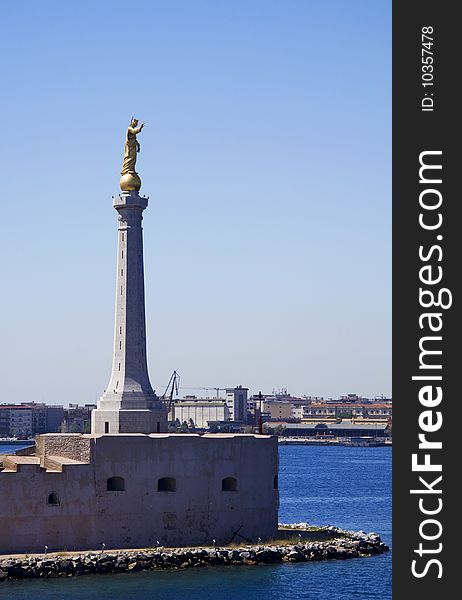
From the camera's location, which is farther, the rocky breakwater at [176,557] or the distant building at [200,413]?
the distant building at [200,413]

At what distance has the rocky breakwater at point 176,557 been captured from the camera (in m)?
34.0

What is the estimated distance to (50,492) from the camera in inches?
1419

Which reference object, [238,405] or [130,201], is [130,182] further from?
[238,405]

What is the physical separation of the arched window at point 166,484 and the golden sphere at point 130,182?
8.33 m

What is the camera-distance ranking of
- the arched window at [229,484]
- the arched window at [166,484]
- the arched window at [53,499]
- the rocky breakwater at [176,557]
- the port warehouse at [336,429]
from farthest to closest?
the port warehouse at [336,429], the arched window at [229,484], the arched window at [166,484], the arched window at [53,499], the rocky breakwater at [176,557]

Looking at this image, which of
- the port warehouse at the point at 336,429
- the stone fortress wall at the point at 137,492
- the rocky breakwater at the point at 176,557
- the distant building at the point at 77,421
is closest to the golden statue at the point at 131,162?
the stone fortress wall at the point at 137,492

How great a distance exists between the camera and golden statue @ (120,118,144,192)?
1565 inches

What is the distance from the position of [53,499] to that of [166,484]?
3302 mm

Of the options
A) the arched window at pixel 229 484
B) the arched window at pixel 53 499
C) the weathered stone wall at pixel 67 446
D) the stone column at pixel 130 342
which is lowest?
the arched window at pixel 53 499

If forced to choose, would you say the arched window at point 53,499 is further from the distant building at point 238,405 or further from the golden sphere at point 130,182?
the distant building at point 238,405

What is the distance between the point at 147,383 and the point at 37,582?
7821 mm

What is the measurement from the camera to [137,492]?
122ft

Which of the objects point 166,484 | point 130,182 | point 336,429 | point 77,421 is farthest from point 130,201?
point 336,429

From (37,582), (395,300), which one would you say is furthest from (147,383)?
(395,300)
